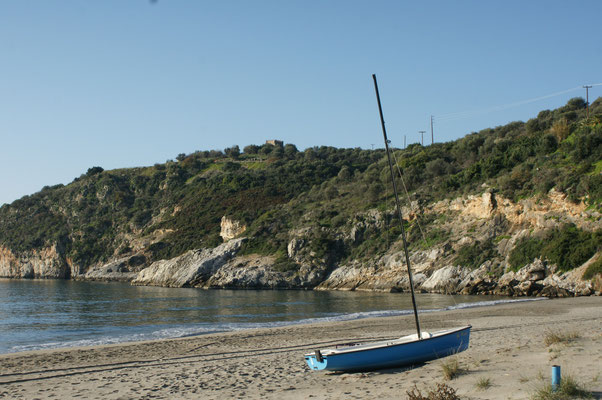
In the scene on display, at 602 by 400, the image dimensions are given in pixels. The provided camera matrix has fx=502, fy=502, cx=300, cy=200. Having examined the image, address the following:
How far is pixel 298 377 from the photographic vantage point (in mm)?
12594

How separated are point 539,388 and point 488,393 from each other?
89 cm

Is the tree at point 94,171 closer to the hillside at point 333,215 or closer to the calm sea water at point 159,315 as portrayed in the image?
the hillside at point 333,215

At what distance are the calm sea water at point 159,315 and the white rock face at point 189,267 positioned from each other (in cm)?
1985

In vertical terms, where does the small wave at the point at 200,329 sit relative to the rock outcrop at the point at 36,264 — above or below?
below

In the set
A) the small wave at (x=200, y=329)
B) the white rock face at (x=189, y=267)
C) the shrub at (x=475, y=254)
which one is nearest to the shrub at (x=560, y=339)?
the small wave at (x=200, y=329)

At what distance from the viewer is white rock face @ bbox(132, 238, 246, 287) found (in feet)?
219

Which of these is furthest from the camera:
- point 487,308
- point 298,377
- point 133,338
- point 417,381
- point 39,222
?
point 39,222

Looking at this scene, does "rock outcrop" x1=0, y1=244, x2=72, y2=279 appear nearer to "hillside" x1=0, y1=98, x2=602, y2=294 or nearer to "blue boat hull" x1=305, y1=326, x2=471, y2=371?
"hillside" x1=0, y1=98, x2=602, y2=294

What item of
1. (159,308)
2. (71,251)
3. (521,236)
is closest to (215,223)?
(71,251)

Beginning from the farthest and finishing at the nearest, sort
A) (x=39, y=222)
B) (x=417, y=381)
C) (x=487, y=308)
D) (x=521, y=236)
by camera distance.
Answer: (x=39, y=222) → (x=521, y=236) → (x=487, y=308) → (x=417, y=381)

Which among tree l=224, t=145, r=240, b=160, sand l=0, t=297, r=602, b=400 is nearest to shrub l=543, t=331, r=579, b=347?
sand l=0, t=297, r=602, b=400

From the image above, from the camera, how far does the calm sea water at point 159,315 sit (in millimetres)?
24922

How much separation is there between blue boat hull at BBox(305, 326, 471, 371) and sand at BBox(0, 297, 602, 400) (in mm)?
235

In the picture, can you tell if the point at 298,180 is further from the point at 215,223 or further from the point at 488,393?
the point at 488,393
